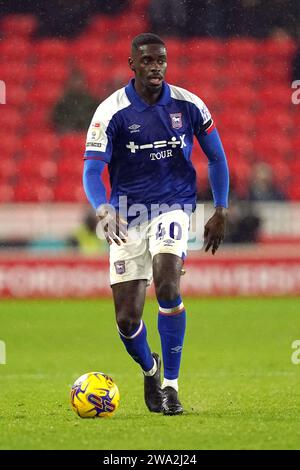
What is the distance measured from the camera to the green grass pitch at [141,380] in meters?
5.63

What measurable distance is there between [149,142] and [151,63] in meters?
0.48

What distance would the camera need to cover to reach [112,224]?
642 cm

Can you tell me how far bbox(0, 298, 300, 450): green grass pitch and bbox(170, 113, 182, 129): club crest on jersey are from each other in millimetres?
1730

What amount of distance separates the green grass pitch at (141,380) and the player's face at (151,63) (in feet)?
6.51

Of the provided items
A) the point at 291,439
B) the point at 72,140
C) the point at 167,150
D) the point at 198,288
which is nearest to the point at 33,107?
the point at 72,140

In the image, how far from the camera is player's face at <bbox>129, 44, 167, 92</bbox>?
6.61 metres

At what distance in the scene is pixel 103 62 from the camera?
825 inches

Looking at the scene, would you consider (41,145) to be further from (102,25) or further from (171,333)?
(171,333)

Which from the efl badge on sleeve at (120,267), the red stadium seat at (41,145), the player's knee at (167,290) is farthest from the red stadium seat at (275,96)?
the player's knee at (167,290)

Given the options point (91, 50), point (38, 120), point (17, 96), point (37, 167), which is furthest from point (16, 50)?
point (37, 167)

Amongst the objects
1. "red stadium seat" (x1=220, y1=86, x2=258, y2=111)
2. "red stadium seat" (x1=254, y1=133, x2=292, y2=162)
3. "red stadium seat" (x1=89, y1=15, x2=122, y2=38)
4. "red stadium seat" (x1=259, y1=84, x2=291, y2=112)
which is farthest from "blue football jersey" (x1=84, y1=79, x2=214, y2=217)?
"red stadium seat" (x1=89, y1=15, x2=122, y2=38)

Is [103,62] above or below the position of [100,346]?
above
